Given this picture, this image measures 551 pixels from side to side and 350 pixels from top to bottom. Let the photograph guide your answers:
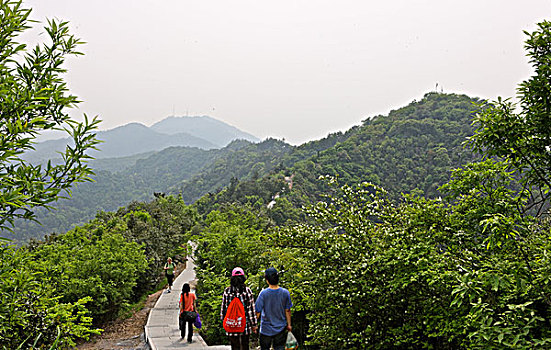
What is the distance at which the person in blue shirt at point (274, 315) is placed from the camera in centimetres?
448

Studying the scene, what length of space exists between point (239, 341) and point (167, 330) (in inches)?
187

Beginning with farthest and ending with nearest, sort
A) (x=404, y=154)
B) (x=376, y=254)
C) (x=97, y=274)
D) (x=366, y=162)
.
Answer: (x=404, y=154), (x=366, y=162), (x=97, y=274), (x=376, y=254)

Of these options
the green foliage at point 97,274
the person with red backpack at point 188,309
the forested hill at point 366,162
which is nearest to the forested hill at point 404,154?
the forested hill at point 366,162

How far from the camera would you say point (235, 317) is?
492 centimetres

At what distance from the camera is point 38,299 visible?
12.1 ft

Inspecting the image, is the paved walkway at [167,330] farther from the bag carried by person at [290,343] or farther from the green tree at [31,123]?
the green tree at [31,123]

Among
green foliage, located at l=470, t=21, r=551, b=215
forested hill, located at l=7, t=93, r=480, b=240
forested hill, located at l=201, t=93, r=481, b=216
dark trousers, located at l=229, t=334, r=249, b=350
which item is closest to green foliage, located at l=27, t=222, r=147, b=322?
dark trousers, located at l=229, t=334, r=249, b=350

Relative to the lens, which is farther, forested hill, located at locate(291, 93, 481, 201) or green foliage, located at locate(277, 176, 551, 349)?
forested hill, located at locate(291, 93, 481, 201)

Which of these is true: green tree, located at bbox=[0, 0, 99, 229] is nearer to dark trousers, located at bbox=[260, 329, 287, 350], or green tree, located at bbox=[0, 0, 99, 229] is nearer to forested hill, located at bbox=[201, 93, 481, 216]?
dark trousers, located at bbox=[260, 329, 287, 350]

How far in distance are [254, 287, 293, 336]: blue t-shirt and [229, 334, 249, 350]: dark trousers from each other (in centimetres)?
58

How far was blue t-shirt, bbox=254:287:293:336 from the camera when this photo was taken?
14.7ft

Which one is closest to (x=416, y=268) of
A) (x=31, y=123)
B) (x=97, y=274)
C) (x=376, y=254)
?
(x=376, y=254)

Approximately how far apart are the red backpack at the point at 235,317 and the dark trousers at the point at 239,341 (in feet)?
0.37

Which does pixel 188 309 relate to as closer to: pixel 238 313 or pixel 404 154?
pixel 238 313
